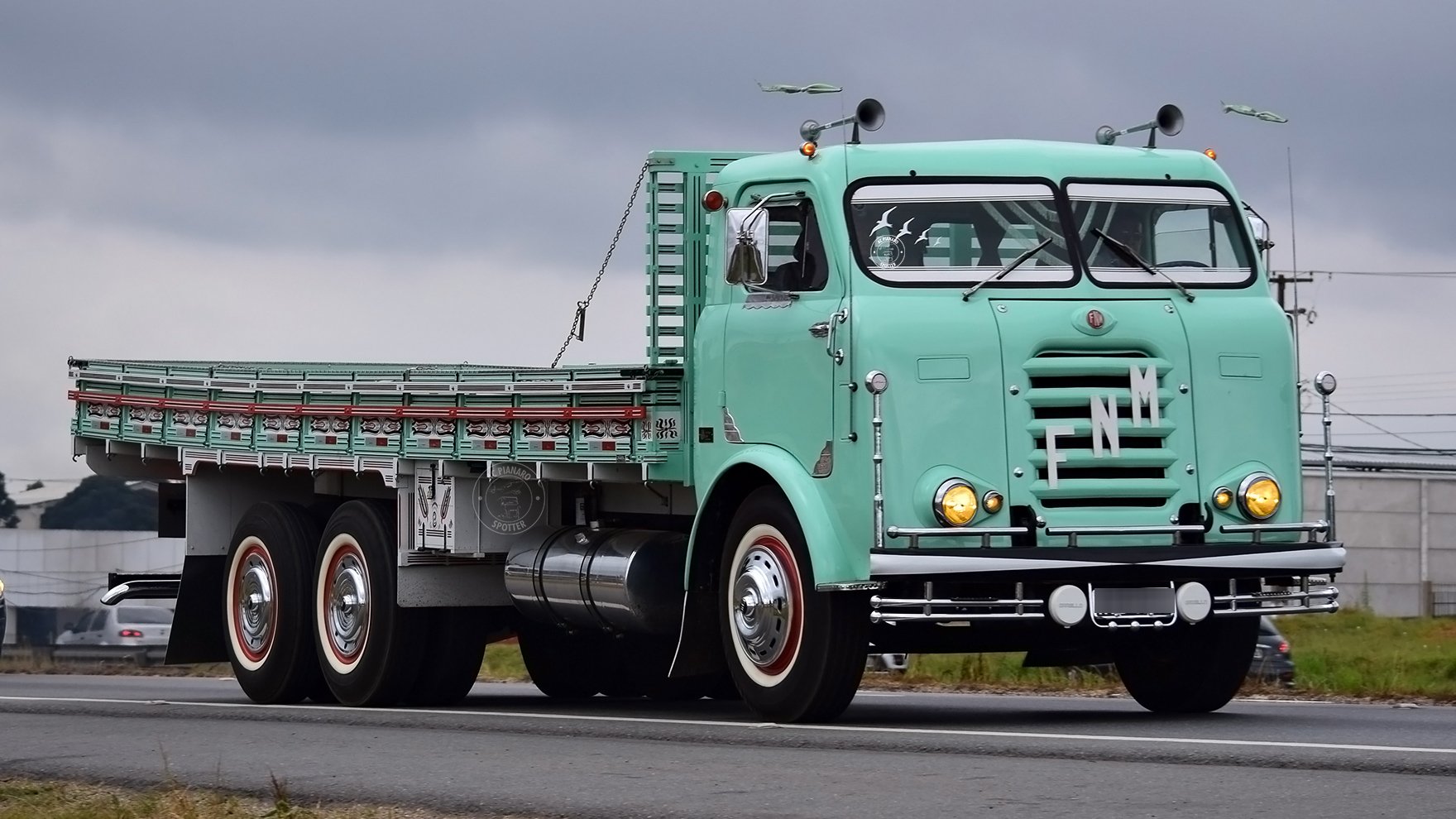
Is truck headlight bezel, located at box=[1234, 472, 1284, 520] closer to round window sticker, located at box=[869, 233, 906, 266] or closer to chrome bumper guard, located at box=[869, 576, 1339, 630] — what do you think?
chrome bumper guard, located at box=[869, 576, 1339, 630]

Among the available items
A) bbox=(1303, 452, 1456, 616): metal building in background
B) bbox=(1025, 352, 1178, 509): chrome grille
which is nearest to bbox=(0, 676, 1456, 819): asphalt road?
bbox=(1025, 352, 1178, 509): chrome grille

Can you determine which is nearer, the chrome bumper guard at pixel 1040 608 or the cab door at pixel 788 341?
the chrome bumper guard at pixel 1040 608

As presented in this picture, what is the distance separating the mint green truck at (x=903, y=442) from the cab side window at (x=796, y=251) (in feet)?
0.05

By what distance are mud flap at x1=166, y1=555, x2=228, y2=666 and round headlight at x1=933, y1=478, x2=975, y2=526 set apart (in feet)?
24.1

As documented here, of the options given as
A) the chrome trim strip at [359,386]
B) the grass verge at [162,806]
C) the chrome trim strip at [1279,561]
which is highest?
the chrome trim strip at [359,386]

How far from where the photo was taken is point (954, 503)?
10.4 meters

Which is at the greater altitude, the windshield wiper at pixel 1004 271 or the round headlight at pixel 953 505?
the windshield wiper at pixel 1004 271

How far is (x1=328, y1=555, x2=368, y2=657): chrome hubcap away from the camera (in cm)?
1447

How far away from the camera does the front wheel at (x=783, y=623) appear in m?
10.6

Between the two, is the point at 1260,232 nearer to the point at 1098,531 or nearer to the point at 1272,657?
the point at 1098,531

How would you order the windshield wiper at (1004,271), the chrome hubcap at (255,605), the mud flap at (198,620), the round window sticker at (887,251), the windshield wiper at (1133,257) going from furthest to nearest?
the mud flap at (198,620) → the chrome hubcap at (255,605) → the windshield wiper at (1133,257) → the round window sticker at (887,251) → the windshield wiper at (1004,271)

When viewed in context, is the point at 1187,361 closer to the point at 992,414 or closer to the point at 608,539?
the point at 992,414

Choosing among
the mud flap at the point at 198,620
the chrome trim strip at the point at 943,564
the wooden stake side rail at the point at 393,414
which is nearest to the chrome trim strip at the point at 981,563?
the chrome trim strip at the point at 943,564

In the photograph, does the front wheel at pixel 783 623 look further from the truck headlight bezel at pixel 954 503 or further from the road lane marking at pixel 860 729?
the truck headlight bezel at pixel 954 503
